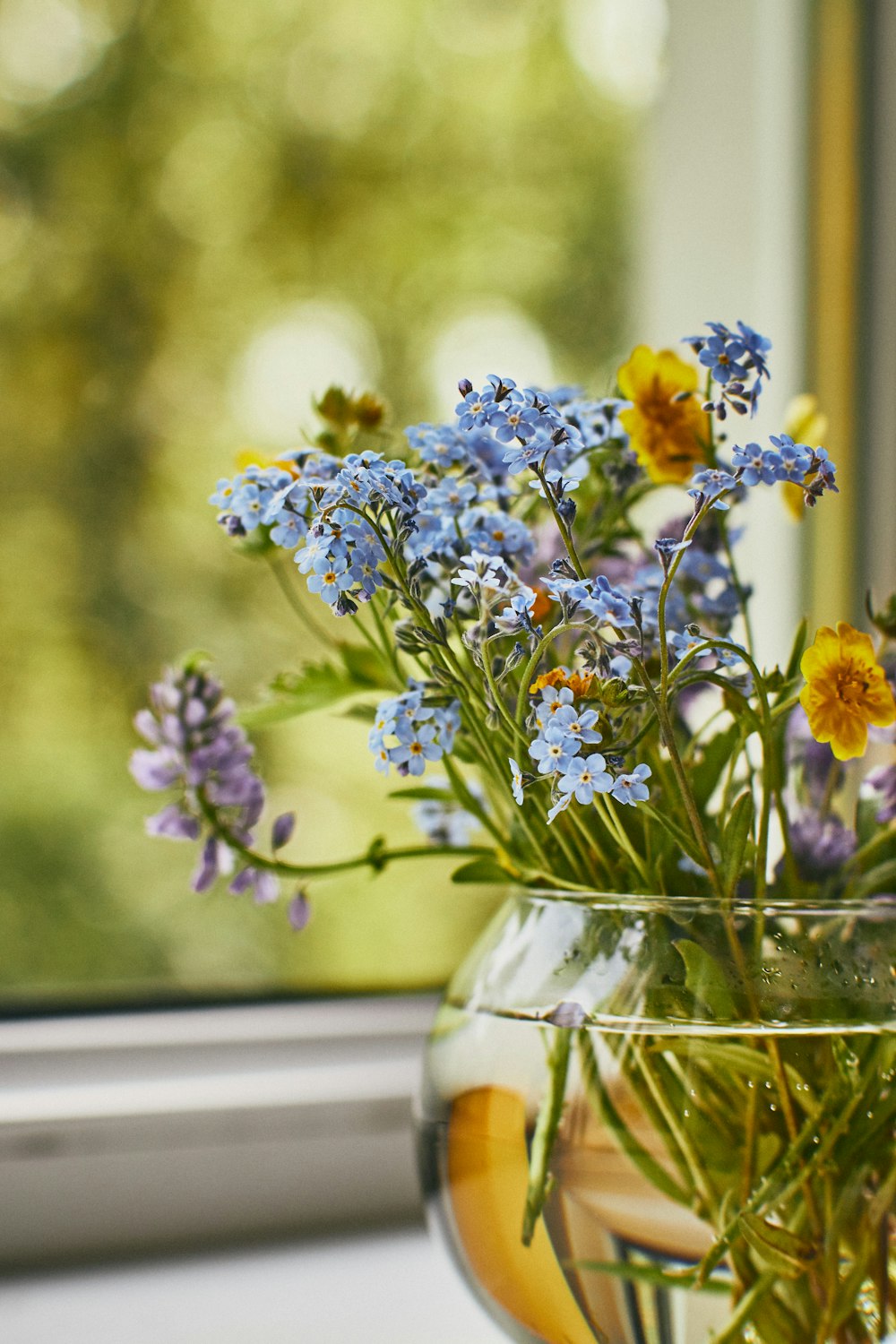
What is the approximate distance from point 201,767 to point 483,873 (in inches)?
5.1

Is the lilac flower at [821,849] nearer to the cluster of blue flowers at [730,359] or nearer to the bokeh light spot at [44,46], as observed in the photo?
the cluster of blue flowers at [730,359]

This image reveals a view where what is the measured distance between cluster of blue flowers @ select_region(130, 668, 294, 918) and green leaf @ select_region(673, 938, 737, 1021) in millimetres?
177

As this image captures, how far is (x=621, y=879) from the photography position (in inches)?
18.6

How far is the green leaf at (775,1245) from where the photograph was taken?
431 mm

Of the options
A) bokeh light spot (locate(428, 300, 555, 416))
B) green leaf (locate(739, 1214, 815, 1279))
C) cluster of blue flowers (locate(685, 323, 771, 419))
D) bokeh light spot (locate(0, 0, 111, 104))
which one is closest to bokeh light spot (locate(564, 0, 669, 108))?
bokeh light spot (locate(428, 300, 555, 416))

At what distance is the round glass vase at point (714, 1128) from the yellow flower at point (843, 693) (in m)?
0.07

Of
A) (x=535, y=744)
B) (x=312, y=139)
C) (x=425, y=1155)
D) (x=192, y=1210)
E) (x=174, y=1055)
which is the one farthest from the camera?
(x=312, y=139)

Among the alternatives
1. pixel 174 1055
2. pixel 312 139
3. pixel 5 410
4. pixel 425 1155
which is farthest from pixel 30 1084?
pixel 312 139

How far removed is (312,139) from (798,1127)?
845mm

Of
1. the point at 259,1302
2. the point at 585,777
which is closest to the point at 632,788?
the point at 585,777

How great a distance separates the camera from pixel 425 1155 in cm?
51

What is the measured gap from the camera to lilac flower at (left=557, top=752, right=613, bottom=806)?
38 centimetres

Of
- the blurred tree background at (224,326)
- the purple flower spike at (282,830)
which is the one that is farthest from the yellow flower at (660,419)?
the blurred tree background at (224,326)

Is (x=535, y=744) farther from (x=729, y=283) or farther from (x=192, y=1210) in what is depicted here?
(x=729, y=283)
